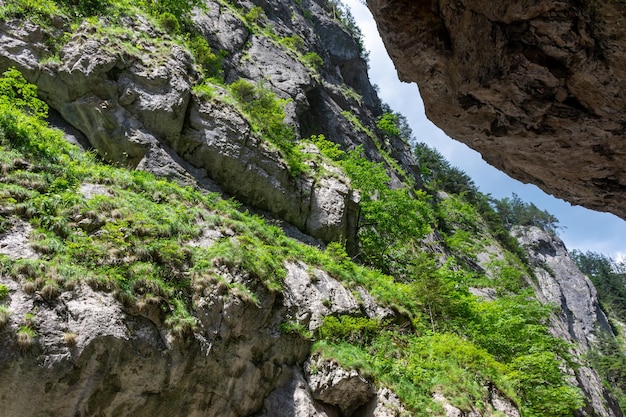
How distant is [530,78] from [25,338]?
10.2 m

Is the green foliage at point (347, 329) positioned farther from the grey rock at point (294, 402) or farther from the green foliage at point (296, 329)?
the grey rock at point (294, 402)

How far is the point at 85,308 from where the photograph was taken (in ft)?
25.9

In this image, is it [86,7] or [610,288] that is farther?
[610,288]

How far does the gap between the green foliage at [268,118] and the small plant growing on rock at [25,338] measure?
15.2 m

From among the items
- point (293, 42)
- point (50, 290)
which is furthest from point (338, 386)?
point (293, 42)

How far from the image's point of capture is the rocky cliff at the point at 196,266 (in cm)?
798

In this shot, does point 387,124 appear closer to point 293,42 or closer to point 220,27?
point 293,42

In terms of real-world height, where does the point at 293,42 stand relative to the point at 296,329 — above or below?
above

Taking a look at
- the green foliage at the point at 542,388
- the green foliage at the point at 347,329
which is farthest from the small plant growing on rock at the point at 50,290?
the green foliage at the point at 542,388

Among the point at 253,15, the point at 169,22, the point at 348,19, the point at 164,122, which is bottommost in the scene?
the point at 164,122

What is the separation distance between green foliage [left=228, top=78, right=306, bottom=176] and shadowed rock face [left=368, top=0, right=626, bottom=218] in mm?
11941

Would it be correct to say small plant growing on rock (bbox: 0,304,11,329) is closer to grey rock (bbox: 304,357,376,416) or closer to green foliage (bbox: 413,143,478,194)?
grey rock (bbox: 304,357,376,416)

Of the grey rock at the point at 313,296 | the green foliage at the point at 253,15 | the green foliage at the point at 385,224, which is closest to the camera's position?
the grey rock at the point at 313,296

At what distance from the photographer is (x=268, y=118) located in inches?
905
